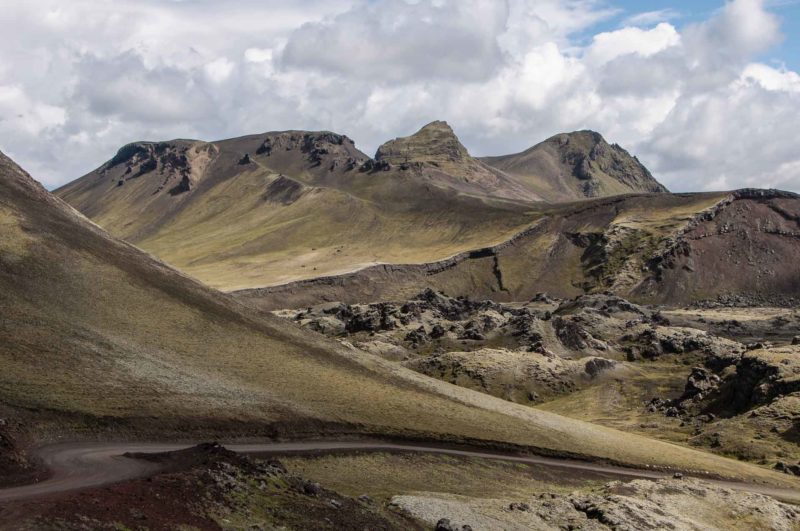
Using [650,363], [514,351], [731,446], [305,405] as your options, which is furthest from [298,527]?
[650,363]

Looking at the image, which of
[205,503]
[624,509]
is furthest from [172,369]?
[624,509]

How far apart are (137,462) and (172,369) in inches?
1164

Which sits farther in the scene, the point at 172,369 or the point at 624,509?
the point at 172,369

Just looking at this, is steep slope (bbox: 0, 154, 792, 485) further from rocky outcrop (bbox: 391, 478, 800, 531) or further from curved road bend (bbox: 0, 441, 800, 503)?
rocky outcrop (bbox: 391, 478, 800, 531)

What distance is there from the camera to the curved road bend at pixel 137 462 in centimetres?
4784

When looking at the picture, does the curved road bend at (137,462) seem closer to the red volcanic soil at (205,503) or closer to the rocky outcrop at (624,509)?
the red volcanic soil at (205,503)

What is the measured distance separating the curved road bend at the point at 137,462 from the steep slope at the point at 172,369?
3.07 m

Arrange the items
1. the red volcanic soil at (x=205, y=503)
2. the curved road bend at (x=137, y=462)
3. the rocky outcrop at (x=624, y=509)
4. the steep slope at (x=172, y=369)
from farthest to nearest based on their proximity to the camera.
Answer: the steep slope at (x=172, y=369) → the rocky outcrop at (x=624, y=509) → the curved road bend at (x=137, y=462) → the red volcanic soil at (x=205, y=503)

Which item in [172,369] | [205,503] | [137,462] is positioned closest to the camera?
[205,503]

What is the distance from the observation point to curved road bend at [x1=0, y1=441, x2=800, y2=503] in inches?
1884

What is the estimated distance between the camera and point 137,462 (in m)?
55.7

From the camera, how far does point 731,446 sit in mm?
108250

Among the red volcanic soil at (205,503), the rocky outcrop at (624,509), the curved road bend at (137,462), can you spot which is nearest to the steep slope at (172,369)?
the curved road bend at (137,462)

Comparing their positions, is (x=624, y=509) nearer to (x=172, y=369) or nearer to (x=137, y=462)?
(x=137, y=462)
